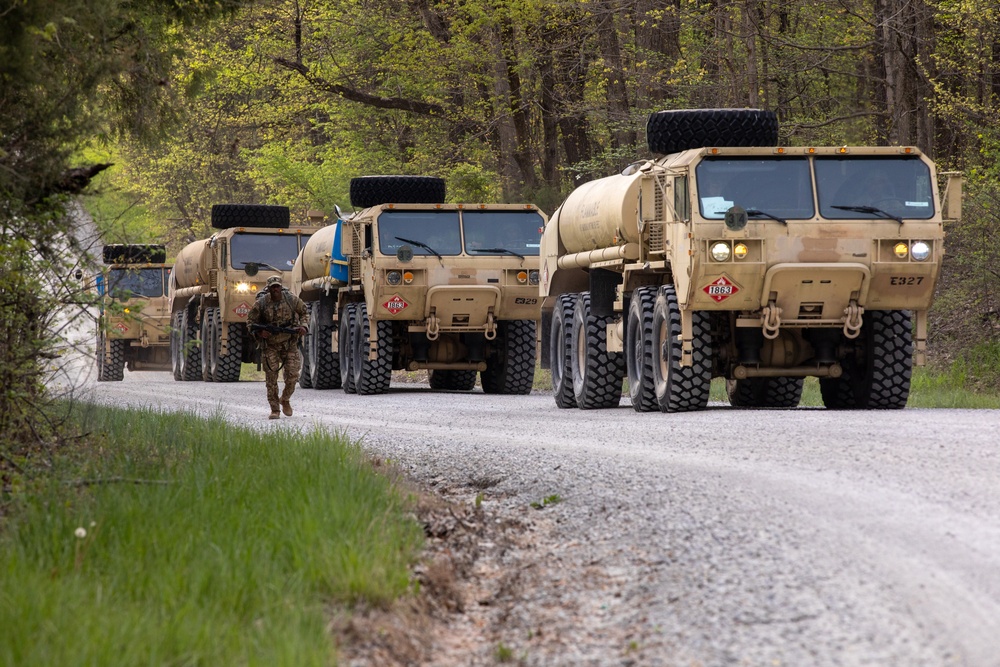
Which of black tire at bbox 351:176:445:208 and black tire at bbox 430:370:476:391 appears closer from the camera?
black tire at bbox 351:176:445:208

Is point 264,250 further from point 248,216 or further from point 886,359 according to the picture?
point 886,359

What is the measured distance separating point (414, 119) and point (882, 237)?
24569mm

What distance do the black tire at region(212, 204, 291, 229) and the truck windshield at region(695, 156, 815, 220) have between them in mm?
17336

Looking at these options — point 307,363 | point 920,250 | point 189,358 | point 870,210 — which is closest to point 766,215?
point 870,210

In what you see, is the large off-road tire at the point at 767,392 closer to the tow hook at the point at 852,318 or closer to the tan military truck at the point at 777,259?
the tan military truck at the point at 777,259

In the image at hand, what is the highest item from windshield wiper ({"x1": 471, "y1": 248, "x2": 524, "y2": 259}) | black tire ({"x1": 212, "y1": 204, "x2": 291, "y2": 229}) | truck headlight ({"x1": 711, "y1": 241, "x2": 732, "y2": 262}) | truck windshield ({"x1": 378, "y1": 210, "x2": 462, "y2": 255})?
black tire ({"x1": 212, "y1": 204, "x2": 291, "y2": 229})

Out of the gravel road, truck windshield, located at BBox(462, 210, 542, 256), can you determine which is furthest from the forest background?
truck windshield, located at BBox(462, 210, 542, 256)

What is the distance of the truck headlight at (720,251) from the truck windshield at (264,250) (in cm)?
1586

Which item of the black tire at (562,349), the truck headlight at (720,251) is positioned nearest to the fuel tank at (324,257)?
the black tire at (562,349)

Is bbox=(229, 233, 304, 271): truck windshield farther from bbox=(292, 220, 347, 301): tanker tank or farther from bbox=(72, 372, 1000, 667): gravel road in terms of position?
bbox=(72, 372, 1000, 667): gravel road

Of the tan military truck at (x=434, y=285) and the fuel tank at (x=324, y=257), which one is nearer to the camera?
the tan military truck at (x=434, y=285)

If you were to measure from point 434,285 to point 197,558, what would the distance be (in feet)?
49.5

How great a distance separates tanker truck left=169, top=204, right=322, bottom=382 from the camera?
29.2 meters

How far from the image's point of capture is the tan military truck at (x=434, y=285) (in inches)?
858
